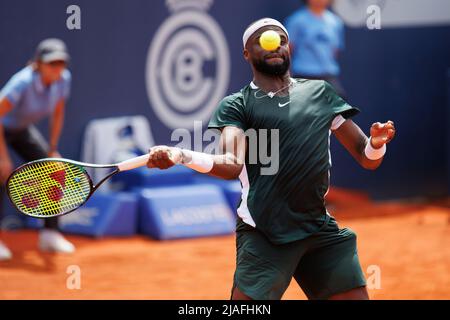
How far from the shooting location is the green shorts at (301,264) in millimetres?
3643

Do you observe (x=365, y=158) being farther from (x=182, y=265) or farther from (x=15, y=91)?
(x=15, y=91)

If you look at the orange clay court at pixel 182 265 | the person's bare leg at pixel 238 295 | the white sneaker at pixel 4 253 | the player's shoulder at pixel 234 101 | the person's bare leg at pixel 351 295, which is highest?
the player's shoulder at pixel 234 101

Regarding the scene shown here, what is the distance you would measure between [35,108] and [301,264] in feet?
12.7

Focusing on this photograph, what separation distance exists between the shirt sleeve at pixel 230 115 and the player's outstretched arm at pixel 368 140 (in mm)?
449

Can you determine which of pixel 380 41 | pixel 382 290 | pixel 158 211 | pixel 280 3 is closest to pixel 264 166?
pixel 382 290

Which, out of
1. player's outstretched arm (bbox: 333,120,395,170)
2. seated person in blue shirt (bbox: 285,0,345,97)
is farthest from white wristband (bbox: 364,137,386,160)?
seated person in blue shirt (bbox: 285,0,345,97)

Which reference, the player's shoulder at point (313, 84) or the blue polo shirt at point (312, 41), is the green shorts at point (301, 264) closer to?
the player's shoulder at point (313, 84)

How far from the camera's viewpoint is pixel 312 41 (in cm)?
909

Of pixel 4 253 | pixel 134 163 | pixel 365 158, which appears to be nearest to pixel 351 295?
pixel 365 158

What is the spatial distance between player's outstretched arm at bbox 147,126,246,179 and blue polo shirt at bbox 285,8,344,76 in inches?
218

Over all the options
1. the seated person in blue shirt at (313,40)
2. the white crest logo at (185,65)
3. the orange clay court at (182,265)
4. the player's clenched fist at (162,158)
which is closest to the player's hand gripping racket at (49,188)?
the player's clenched fist at (162,158)

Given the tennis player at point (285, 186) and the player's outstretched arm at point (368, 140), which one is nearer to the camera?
the tennis player at point (285, 186)
